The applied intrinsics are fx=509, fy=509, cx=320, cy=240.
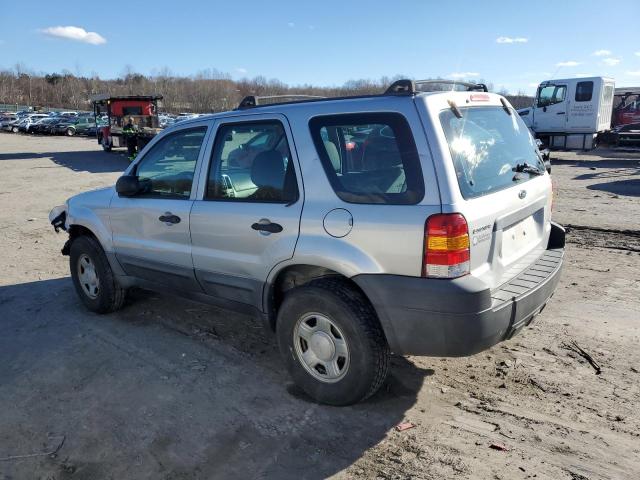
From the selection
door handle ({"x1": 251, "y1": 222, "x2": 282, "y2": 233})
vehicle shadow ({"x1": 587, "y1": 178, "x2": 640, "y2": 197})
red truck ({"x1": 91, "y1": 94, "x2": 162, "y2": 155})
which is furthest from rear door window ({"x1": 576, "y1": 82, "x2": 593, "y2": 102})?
door handle ({"x1": 251, "y1": 222, "x2": 282, "y2": 233})

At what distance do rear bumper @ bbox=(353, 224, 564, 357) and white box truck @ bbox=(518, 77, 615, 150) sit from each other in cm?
2093

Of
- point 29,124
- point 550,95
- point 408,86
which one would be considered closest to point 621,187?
point 550,95

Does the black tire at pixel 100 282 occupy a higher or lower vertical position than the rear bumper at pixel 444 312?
lower

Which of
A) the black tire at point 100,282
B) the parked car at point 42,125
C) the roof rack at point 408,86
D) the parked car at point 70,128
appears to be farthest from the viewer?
the parked car at point 42,125

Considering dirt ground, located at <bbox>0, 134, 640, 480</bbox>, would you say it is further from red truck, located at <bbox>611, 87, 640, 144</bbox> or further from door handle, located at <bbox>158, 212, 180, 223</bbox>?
red truck, located at <bbox>611, 87, 640, 144</bbox>

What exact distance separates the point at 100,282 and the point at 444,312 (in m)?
3.50

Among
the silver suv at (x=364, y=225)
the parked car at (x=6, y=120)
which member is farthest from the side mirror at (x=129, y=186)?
the parked car at (x=6, y=120)

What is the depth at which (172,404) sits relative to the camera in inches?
134

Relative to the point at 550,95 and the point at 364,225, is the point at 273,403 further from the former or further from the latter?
the point at 550,95

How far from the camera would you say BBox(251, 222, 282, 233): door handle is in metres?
3.35

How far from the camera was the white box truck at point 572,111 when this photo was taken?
20859mm

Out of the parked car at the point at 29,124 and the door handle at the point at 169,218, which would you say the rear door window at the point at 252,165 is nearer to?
the door handle at the point at 169,218

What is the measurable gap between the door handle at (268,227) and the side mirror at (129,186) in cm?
140

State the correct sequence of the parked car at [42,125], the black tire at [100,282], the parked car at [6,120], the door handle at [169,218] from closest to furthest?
the door handle at [169,218] < the black tire at [100,282] < the parked car at [42,125] < the parked car at [6,120]
